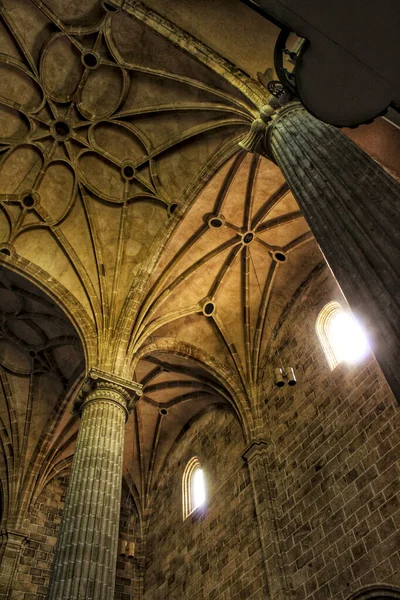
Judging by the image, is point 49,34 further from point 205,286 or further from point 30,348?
point 30,348

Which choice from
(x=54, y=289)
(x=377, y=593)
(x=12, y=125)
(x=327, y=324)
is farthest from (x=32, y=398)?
(x=377, y=593)

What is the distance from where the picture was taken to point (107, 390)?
34.1 ft

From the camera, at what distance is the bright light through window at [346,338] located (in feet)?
34.4

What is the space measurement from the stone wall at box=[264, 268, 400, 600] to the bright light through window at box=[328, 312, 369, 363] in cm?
28

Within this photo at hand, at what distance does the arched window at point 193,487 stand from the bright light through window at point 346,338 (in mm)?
5708

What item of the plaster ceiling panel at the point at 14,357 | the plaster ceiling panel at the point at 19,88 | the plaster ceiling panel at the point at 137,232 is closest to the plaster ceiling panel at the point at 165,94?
the plaster ceiling panel at the point at 19,88

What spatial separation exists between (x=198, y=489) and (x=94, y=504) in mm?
6582

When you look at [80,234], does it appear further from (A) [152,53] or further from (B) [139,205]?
(A) [152,53]

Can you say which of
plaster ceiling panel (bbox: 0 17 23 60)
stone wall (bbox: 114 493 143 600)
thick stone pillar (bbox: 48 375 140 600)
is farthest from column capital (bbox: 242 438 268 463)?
plaster ceiling panel (bbox: 0 17 23 60)

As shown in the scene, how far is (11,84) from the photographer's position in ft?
38.9

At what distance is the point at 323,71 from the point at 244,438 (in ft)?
35.9

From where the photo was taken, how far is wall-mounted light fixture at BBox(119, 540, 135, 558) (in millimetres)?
15297

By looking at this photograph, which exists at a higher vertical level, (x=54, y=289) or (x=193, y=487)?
(x=54, y=289)

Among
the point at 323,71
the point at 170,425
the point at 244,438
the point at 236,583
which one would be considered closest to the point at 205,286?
the point at 244,438
